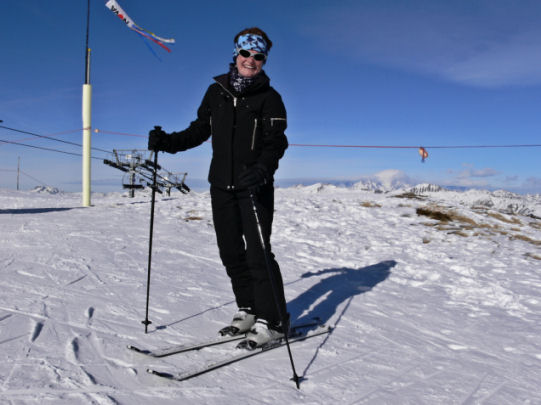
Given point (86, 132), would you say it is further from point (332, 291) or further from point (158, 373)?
point (158, 373)

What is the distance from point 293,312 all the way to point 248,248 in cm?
137

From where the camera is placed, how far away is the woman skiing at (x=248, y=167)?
2824 millimetres

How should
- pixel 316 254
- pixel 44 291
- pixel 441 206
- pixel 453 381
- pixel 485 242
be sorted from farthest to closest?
pixel 441 206, pixel 485 242, pixel 316 254, pixel 44 291, pixel 453 381

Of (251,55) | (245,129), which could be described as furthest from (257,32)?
(245,129)

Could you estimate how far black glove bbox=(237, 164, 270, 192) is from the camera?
2.62 metres

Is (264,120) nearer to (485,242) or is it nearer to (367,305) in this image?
(367,305)

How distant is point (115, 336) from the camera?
2750 millimetres

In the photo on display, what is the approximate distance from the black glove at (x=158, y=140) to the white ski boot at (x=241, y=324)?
141 cm

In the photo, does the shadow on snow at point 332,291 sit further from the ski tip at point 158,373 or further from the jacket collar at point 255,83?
the jacket collar at point 255,83

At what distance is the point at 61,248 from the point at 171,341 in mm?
3490

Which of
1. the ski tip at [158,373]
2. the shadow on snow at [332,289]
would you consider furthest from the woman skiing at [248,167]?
the shadow on snow at [332,289]

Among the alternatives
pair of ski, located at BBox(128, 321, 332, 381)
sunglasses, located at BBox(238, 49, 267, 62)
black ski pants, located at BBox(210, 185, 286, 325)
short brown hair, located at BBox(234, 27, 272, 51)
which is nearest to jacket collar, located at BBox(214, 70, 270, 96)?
sunglasses, located at BBox(238, 49, 267, 62)

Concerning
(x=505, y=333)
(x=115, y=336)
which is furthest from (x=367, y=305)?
(x=115, y=336)

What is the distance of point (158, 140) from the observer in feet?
10.00
